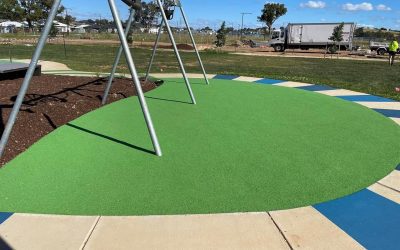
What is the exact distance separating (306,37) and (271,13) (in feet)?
97.1

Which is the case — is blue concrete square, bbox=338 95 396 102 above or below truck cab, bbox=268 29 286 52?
below

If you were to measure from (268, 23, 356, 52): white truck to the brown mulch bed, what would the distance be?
30104mm

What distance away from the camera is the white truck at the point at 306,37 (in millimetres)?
36875

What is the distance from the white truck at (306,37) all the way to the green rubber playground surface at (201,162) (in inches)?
1248

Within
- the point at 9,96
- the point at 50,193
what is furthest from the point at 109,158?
the point at 9,96

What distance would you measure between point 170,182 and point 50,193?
1.20 m

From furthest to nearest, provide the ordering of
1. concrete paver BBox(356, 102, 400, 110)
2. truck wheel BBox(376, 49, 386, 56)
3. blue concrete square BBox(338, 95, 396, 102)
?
truck wheel BBox(376, 49, 386, 56) → blue concrete square BBox(338, 95, 396, 102) → concrete paver BBox(356, 102, 400, 110)

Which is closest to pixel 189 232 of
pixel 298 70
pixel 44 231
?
pixel 44 231

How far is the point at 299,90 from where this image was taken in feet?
32.3

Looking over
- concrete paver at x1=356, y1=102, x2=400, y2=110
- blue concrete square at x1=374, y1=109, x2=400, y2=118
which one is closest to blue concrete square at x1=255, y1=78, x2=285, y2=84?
concrete paver at x1=356, y1=102, x2=400, y2=110

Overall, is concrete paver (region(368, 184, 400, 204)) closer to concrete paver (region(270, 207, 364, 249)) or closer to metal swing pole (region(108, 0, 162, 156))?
concrete paver (region(270, 207, 364, 249))

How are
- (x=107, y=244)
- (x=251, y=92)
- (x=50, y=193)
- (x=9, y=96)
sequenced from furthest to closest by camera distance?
(x=251, y=92) < (x=9, y=96) < (x=50, y=193) < (x=107, y=244)

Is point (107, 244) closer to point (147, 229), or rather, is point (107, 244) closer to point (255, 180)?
point (147, 229)

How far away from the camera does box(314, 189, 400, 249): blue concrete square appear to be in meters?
2.90
